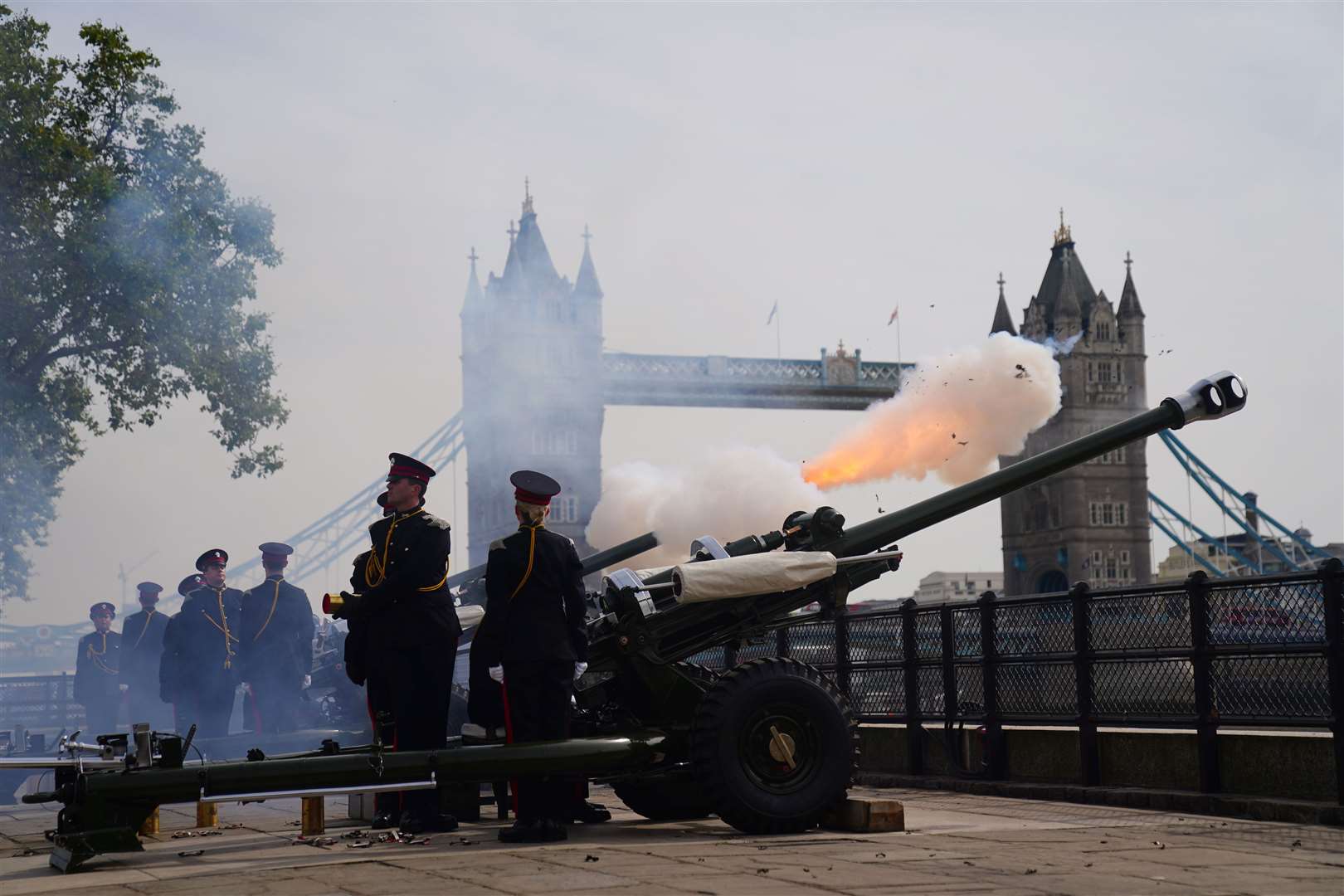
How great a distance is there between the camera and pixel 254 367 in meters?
24.8

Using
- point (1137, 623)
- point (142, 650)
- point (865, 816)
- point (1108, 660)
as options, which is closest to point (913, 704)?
point (1108, 660)

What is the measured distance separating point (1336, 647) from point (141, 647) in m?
12.5

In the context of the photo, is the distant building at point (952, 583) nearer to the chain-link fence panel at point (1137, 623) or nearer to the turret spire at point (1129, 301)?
the turret spire at point (1129, 301)

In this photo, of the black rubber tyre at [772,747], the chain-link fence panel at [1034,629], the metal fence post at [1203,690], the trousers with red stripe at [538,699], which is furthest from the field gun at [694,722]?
the chain-link fence panel at [1034,629]

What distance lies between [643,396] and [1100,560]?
4465cm

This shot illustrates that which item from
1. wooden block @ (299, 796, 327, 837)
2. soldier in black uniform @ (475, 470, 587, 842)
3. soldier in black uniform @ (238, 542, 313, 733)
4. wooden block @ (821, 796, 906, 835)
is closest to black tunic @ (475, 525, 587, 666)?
soldier in black uniform @ (475, 470, 587, 842)

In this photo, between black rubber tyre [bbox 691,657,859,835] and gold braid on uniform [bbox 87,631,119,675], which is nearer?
black rubber tyre [bbox 691,657,859,835]

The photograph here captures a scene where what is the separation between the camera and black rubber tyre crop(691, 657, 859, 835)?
7.79m

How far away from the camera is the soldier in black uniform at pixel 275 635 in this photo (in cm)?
1439

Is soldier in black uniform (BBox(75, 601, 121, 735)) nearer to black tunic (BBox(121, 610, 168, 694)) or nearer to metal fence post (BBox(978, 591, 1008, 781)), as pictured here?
black tunic (BBox(121, 610, 168, 694))

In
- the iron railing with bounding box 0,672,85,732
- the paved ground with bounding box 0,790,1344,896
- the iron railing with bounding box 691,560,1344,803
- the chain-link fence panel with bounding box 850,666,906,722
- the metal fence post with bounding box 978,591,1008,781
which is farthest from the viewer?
the iron railing with bounding box 0,672,85,732

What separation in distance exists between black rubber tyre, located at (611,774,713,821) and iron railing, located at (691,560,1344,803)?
0.86 m

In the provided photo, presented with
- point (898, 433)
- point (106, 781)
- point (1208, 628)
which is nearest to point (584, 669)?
point (106, 781)

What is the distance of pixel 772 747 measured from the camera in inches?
311
